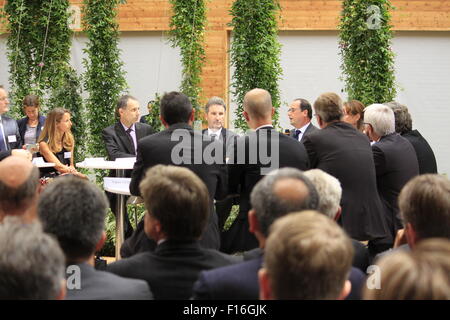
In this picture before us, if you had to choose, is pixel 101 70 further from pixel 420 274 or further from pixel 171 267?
pixel 420 274

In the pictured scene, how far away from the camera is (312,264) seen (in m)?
1.45

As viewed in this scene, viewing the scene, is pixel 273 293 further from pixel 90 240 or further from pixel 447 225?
pixel 447 225

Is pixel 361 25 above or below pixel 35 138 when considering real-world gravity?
above

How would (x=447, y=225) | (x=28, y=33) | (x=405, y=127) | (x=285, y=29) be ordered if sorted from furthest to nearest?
(x=285, y=29) < (x=28, y=33) < (x=405, y=127) < (x=447, y=225)

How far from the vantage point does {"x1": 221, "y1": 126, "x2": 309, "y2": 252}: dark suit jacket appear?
3.60 m

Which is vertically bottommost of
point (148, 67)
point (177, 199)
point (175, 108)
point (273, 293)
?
point (273, 293)

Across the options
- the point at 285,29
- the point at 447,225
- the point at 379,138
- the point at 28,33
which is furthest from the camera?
the point at 285,29

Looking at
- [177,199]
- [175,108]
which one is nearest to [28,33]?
[175,108]

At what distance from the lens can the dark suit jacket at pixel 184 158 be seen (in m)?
3.61

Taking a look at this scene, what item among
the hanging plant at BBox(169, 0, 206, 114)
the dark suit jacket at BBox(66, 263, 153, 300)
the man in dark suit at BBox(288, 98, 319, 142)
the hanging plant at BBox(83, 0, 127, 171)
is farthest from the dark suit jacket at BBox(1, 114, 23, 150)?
the dark suit jacket at BBox(66, 263, 153, 300)

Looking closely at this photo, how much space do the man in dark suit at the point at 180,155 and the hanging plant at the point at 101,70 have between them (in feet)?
14.4

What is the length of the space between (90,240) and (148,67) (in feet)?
26.3

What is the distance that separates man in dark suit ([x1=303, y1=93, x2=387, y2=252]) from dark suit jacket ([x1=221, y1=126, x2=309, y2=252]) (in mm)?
229

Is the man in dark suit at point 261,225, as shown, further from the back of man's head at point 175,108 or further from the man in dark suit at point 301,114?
the man in dark suit at point 301,114
